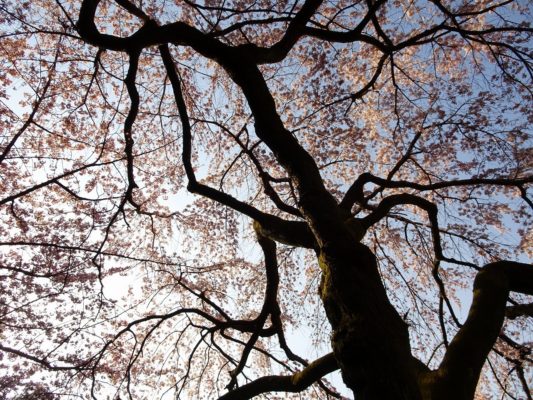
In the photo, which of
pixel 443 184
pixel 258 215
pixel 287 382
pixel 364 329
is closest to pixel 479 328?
pixel 364 329

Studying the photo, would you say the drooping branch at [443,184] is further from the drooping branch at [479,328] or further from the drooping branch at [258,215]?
the drooping branch at [479,328]

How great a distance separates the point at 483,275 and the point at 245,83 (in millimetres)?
3303

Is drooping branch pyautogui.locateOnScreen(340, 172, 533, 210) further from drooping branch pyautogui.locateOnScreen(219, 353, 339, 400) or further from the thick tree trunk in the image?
drooping branch pyautogui.locateOnScreen(219, 353, 339, 400)

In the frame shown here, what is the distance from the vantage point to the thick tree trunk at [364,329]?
2281 mm

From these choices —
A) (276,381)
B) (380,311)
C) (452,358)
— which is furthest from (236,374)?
(452,358)

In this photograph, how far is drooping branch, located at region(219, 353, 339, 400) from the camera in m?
3.27

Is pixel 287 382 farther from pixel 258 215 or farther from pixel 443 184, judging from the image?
pixel 443 184

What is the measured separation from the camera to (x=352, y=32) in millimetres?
5031

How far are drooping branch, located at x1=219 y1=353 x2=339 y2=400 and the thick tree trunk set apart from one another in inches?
25.3

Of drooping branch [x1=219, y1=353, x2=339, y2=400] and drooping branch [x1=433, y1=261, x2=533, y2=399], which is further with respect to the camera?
drooping branch [x1=219, y1=353, x2=339, y2=400]

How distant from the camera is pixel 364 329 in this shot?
99.7 inches

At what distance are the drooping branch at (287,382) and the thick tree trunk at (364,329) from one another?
644 mm

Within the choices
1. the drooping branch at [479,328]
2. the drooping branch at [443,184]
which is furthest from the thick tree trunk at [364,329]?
the drooping branch at [443,184]

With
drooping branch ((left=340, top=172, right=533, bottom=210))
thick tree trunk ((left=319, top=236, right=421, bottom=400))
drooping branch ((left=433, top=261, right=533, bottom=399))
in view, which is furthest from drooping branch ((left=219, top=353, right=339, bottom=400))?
drooping branch ((left=340, top=172, right=533, bottom=210))
